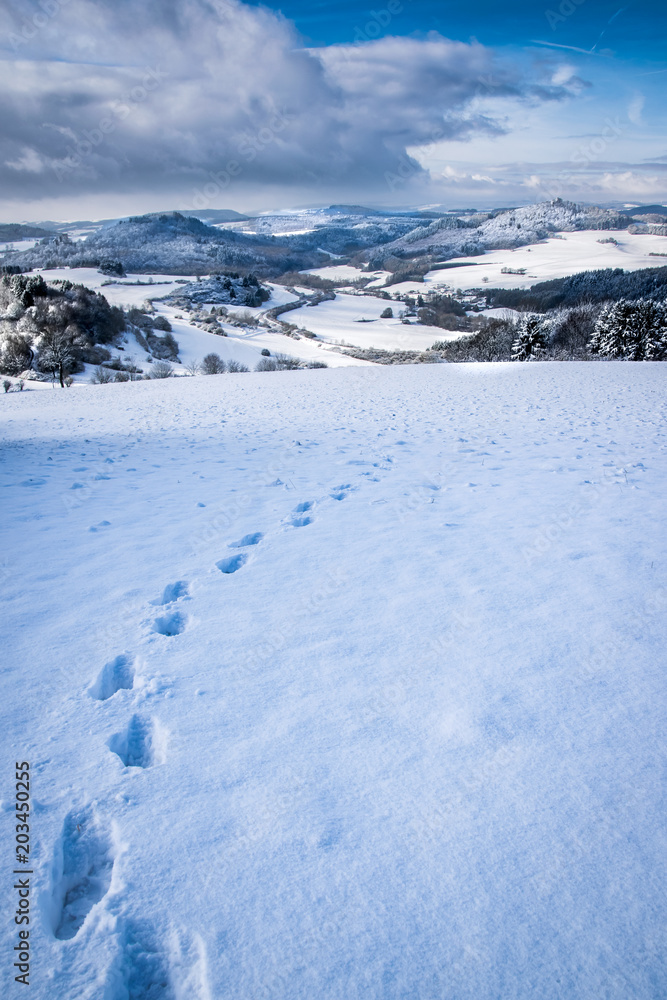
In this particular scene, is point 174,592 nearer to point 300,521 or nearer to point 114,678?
point 114,678

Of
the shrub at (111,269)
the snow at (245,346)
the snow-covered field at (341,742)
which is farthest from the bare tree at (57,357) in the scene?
the shrub at (111,269)

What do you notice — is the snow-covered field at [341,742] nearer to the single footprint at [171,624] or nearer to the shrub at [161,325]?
the single footprint at [171,624]

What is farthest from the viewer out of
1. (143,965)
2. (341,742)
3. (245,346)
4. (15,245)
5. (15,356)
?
(15,245)

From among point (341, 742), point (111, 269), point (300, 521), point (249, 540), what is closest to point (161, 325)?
point (111, 269)

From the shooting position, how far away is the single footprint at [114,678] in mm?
3088

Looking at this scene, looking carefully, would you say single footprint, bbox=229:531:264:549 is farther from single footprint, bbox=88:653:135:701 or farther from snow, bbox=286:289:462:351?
snow, bbox=286:289:462:351

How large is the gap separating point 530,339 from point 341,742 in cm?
3823

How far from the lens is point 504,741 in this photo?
2693mm

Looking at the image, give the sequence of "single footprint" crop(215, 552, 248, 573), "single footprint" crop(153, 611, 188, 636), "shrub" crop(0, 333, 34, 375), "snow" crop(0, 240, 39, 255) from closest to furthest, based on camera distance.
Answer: "single footprint" crop(153, 611, 188, 636)
"single footprint" crop(215, 552, 248, 573)
"shrub" crop(0, 333, 34, 375)
"snow" crop(0, 240, 39, 255)

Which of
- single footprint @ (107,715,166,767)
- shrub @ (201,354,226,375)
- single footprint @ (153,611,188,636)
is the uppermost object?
shrub @ (201,354,226,375)

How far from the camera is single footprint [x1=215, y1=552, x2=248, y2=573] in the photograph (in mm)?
4593

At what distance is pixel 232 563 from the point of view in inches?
184

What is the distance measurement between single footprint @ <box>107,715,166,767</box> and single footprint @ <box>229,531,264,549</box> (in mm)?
2350

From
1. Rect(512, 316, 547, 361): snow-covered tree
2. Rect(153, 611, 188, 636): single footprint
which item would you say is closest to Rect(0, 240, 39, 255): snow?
Rect(512, 316, 547, 361): snow-covered tree
